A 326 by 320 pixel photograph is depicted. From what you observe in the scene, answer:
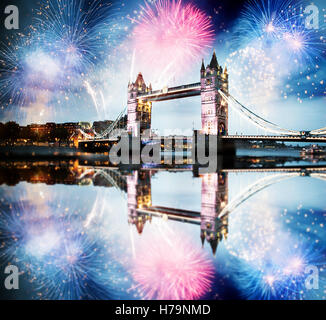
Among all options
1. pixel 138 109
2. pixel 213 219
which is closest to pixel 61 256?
pixel 213 219

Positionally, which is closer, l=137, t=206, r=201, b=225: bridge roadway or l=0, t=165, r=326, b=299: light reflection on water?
l=0, t=165, r=326, b=299: light reflection on water

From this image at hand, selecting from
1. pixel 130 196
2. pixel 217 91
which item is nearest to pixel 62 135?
pixel 217 91

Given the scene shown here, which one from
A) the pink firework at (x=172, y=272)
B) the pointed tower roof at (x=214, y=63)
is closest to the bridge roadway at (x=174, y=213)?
the pink firework at (x=172, y=272)

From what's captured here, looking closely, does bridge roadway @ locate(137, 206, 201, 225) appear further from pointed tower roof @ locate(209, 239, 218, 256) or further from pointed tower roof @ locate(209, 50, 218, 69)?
pointed tower roof @ locate(209, 50, 218, 69)

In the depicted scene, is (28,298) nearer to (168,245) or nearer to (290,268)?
(168,245)

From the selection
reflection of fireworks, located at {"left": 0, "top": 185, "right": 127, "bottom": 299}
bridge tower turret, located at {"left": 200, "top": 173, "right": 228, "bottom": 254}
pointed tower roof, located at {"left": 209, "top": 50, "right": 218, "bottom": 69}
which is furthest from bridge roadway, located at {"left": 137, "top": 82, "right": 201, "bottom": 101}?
reflection of fireworks, located at {"left": 0, "top": 185, "right": 127, "bottom": 299}
